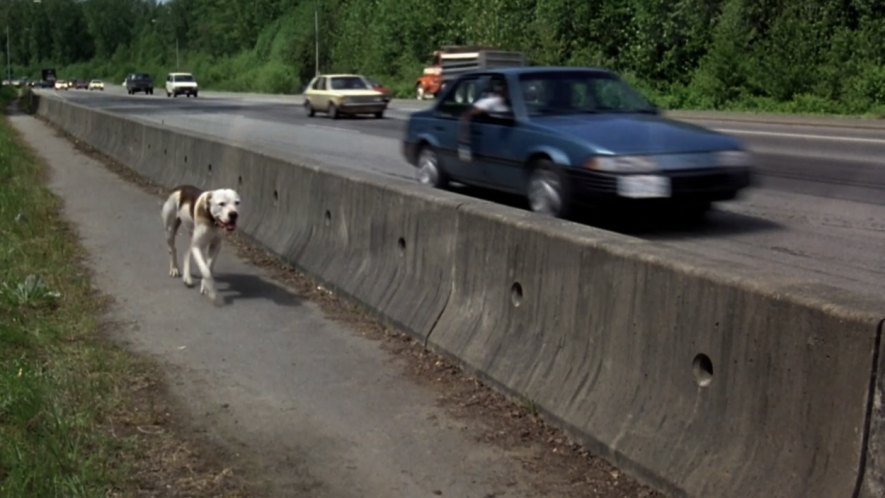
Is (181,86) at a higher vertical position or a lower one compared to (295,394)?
lower

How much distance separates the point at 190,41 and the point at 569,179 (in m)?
156

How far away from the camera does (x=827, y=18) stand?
37.6 meters

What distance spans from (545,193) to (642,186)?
118cm

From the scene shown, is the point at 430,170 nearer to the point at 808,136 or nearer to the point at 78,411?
the point at 78,411

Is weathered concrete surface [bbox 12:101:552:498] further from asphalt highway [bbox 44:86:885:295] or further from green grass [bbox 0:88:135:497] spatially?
asphalt highway [bbox 44:86:885:295]

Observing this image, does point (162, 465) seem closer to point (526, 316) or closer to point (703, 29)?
point (526, 316)

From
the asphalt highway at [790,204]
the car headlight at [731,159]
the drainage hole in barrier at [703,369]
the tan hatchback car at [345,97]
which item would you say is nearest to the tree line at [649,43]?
the asphalt highway at [790,204]

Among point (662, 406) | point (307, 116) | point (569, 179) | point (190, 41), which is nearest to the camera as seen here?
point (662, 406)

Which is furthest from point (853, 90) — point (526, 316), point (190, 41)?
point (190, 41)

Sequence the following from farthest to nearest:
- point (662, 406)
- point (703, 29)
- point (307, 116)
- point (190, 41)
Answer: point (190, 41) → point (703, 29) → point (307, 116) → point (662, 406)

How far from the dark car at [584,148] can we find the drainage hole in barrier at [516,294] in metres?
4.46

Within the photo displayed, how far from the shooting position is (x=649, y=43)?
47156mm

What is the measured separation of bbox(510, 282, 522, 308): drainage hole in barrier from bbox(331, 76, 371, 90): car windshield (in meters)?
31.4

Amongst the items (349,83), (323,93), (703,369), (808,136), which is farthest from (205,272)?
(323,93)
